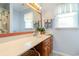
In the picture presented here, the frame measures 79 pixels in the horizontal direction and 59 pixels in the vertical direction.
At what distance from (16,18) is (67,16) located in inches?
17.3

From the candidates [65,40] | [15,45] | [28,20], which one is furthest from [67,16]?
[15,45]

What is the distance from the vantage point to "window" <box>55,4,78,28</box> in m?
1.16

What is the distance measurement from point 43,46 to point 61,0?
0.52m

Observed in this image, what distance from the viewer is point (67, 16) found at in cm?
118

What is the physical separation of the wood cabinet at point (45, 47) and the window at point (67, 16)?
176mm

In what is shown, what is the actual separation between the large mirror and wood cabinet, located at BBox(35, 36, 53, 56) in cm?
20

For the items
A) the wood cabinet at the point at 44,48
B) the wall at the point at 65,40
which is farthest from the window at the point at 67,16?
the wood cabinet at the point at 44,48

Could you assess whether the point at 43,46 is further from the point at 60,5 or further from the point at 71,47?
the point at 60,5

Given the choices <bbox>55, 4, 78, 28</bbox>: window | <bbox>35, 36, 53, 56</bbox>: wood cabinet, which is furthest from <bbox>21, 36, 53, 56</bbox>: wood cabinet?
<bbox>55, 4, 78, 28</bbox>: window

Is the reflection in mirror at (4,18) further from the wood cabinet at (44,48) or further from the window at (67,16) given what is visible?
the window at (67,16)

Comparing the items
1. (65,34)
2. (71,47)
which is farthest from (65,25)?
(71,47)

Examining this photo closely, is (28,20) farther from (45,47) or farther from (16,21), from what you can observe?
(45,47)

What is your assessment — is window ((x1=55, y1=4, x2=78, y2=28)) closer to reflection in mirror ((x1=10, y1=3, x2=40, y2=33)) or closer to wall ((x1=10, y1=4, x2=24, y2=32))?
reflection in mirror ((x1=10, y1=3, x2=40, y2=33))

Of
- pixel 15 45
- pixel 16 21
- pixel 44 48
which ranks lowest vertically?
pixel 44 48
